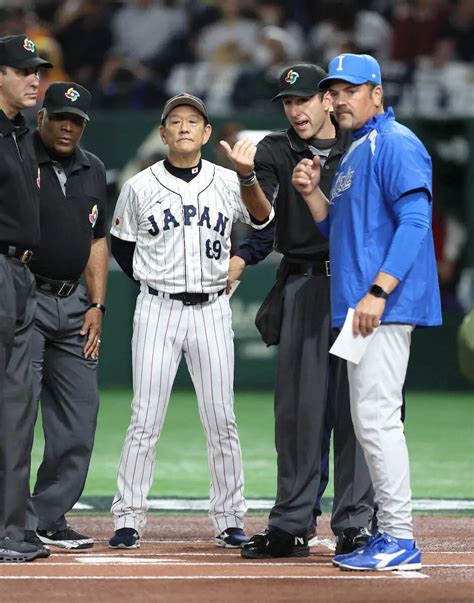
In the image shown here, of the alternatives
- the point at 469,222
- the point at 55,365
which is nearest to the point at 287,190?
the point at 55,365

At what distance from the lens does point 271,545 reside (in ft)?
22.2

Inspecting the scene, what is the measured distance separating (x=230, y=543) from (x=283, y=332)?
108 cm

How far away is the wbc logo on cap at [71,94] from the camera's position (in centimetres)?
714

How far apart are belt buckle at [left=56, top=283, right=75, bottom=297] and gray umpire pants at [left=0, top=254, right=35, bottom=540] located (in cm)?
62

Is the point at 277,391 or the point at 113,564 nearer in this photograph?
the point at 113,564

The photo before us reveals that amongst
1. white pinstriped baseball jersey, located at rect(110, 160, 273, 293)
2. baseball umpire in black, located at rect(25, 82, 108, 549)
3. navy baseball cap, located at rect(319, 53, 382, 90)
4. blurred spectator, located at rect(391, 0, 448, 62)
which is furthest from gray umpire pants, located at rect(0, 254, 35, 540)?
blurred spectator, located at rect(391, 0, 448, 62)

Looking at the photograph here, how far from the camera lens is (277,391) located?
700 cm

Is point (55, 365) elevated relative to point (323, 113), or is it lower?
lower

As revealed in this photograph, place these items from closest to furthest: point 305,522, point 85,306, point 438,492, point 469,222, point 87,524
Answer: point 305,522 → point 85,306 → point 87,524 → point 438,492 → point 469,222

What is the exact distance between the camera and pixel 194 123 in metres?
7.18

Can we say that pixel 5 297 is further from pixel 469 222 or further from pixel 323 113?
pixel 469 222

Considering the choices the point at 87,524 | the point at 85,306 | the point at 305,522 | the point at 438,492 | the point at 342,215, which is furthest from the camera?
the point at 438,492

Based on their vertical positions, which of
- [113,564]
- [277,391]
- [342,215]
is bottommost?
[113,564]

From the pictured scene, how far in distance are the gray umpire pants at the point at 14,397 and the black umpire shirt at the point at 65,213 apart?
1.84 feet
